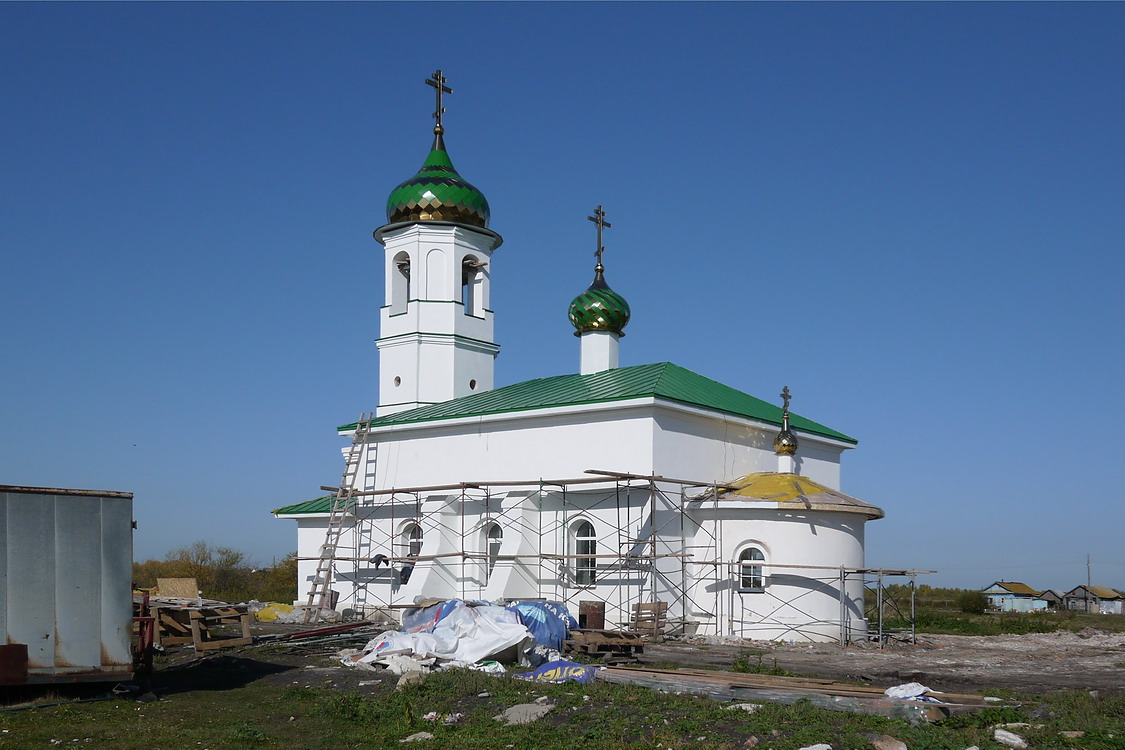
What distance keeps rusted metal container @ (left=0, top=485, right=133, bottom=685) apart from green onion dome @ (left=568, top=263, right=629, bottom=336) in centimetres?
1375

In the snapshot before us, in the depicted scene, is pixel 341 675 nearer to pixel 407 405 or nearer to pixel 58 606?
pixel 58 606

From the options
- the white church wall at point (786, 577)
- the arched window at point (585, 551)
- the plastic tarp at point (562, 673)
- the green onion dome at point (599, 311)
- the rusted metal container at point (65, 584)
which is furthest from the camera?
the green onion dome at point (599, 311)

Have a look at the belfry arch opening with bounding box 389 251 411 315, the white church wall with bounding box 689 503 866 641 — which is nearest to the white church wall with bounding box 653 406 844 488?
the white church wall with bounding box 689 503 866 641

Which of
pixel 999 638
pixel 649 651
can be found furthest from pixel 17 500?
pixel 999 638

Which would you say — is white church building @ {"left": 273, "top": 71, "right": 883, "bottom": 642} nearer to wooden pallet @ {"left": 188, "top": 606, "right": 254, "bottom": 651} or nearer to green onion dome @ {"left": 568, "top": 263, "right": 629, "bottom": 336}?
green onion dome @ {"left": 568, "top": 263, "right": 629, "bottom": 336}

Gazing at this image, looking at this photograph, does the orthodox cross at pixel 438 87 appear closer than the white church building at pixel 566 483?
No

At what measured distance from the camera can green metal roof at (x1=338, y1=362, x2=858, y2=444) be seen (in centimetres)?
2117

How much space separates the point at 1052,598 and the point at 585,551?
1222 inches

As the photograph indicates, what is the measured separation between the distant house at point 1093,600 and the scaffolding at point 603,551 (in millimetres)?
25577

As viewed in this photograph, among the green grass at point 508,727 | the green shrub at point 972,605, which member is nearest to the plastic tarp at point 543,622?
the green grass at point 508,727

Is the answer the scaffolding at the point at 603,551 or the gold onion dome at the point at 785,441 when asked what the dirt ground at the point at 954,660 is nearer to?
the scaffolding at the point at 603,551

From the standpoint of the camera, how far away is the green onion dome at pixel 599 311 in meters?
24.6

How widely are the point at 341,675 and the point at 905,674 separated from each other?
289 inches

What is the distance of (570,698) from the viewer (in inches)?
442
